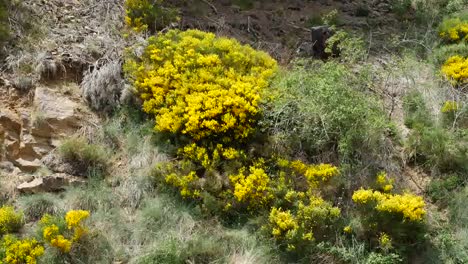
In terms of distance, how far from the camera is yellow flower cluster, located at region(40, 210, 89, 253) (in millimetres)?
5023

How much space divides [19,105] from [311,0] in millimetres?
4589

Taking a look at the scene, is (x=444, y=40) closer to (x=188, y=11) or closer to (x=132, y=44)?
(x=188, y=11)

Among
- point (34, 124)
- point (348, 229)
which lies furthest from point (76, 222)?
point (348, 229)

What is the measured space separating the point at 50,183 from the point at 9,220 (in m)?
0.59

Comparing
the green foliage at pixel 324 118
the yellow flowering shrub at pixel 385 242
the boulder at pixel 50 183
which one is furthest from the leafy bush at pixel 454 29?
the boulder at pixel 50 183

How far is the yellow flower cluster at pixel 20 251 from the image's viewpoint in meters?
4.91

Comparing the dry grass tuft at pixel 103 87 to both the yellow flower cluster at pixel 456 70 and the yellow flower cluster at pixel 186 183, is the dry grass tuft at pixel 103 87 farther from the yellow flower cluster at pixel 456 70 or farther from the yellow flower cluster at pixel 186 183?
the yellow flower cluster at pixel 456 70

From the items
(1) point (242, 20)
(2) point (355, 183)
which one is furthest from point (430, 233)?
(1) point (242, 20)

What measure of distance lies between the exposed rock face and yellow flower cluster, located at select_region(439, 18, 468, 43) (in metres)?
4.94

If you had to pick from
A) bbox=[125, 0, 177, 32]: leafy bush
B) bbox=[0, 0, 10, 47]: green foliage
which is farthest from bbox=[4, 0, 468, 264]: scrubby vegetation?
bbox=[0, 0, 10, 47]: green foliage

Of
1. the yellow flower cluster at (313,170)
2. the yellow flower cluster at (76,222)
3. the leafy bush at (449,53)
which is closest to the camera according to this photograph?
the yellow flower cluster at (76,222)

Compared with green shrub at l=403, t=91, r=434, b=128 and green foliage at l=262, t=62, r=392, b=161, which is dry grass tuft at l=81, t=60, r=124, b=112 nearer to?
green foliage at l=262, t=62, r=392, b=161

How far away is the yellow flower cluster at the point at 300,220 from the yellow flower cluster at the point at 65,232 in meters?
1.77

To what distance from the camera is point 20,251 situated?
4.94m
